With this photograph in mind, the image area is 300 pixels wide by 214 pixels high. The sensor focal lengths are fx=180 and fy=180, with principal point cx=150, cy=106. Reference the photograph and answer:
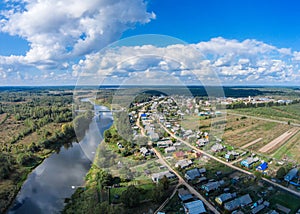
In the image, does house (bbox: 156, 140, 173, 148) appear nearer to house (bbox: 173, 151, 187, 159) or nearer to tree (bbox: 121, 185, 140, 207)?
house (bbox: 173, 151, 187, 159)

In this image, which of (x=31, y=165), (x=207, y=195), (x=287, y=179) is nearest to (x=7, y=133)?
(x=31, y=165)

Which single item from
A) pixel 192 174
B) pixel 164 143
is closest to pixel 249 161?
pixel 192 174

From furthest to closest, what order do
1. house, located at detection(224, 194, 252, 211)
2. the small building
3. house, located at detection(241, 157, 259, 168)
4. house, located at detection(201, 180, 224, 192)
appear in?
house, located at detection(241, 157, 259, 168) < the small building < house, located at detection(201, 180, 224, 192) < house, located at detection(224, 194, 252, 211)

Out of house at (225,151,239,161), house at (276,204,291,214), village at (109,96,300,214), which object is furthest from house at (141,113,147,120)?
house at (276,204,291,214)

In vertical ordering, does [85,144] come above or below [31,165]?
above

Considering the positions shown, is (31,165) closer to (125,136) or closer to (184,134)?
(125,136)

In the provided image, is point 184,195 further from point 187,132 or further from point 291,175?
point 291,175
